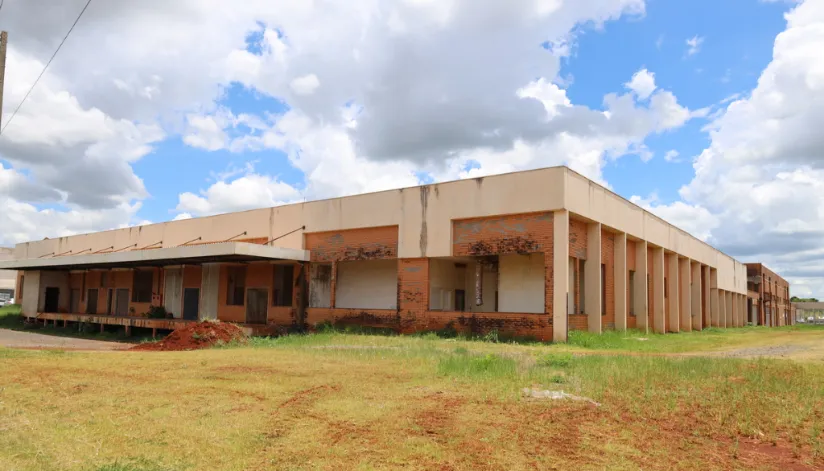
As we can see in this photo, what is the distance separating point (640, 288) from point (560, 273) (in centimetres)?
1007

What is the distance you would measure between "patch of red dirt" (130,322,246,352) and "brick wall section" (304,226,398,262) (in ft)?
22.3

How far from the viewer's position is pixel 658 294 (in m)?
30.7

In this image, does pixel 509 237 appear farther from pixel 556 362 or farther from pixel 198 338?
pixel 198 338

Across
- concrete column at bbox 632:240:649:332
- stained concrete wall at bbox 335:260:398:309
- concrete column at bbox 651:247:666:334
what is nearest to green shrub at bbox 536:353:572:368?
stained concrete wall at bbox 335:260:398:309

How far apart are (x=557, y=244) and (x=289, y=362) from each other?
35.2ft

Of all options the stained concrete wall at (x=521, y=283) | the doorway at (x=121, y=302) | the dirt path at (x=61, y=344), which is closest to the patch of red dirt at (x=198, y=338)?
the dirt path at (x=61, y=344)

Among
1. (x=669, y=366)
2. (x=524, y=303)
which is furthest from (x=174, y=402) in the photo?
(x=524, y=303)

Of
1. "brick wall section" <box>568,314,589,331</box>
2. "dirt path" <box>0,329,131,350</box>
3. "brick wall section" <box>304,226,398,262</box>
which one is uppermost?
"brick wall section" <box>304,226,398,262</box>

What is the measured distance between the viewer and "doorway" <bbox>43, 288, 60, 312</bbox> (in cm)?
4291

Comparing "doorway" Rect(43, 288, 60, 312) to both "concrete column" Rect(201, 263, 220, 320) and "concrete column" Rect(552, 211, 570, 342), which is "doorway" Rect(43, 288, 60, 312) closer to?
"concrete column" Rect(201, 263, 220, 320)

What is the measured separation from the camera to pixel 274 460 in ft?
19.7

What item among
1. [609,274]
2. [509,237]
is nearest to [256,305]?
[509,237]

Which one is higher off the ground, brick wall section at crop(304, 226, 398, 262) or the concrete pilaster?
brick wall section at crop(304, 226, 398, 262)

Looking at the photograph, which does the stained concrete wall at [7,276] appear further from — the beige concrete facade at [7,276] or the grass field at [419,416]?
the grass field at [419,416]
